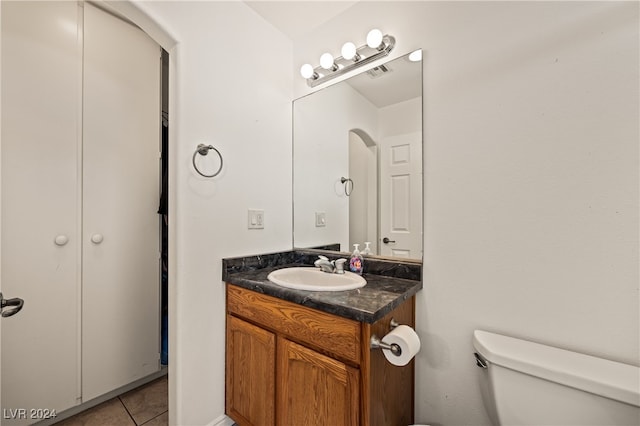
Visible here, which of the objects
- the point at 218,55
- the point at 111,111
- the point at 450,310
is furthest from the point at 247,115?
the point at 450,310

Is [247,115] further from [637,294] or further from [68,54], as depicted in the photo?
[637,294]

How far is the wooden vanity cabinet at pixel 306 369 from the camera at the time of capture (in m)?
0.87

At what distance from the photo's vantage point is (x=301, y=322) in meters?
1.02

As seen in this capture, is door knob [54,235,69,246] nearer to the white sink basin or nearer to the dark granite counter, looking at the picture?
the dark granite counter

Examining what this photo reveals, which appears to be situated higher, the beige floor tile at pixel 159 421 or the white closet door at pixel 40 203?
the white closet door at pixel 40 203

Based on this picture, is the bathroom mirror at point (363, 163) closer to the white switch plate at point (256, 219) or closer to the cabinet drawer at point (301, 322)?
the white switch plate at point (256, 219)

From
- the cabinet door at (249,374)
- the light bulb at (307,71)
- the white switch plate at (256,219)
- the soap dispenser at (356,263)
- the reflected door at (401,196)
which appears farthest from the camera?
the light bulb at (307,71)

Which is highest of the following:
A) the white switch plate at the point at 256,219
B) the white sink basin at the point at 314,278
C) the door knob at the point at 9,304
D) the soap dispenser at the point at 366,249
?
the white switch plate at the point at 256,219

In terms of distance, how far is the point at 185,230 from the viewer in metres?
1.19

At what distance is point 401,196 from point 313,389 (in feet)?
3.14

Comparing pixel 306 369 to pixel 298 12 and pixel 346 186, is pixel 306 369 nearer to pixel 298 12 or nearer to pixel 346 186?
pixel 346 186

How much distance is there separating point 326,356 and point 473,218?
2.71ft

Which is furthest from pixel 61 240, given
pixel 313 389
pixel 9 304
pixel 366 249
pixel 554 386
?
pixel 554 386

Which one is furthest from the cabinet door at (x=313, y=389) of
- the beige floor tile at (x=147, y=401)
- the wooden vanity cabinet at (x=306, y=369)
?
the beige floor tile at (x=147, y=401)
